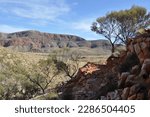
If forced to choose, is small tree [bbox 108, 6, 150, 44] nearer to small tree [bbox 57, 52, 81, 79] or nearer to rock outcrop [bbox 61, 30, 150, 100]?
small tree [bbox 57, 52, 81, 79]

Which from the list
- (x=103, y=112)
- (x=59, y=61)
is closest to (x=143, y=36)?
(x=103, y=112)

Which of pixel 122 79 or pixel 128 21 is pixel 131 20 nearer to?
pixel 128 21

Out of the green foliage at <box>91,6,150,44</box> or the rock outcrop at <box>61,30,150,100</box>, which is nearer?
the rock outcrop at <box>61,30,150,100</box>

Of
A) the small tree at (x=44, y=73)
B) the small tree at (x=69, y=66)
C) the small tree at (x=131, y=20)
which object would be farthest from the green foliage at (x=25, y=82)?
the small tree at (x=131, y=20)

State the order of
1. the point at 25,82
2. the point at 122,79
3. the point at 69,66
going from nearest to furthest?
the point at 122,79
the point at 25,82
the point at 69,66

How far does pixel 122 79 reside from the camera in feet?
82.8

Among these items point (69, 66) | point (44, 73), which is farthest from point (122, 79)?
point (69, 66)

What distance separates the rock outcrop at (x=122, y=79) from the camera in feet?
73.4

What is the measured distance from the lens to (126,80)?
24.5m

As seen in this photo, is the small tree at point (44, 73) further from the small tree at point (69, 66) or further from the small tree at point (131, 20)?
the small tree at point (131, 20)

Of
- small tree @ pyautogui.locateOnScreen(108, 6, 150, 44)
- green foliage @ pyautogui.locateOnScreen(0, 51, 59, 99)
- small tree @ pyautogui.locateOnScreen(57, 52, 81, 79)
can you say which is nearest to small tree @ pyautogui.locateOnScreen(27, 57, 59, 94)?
green foliage @ pyautogui.locateOnScreen(0, 51, 59, 99)

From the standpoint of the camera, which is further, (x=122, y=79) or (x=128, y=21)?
(x=128, y=21)

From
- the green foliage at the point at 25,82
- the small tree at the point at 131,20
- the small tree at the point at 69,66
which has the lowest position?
the green foliage at the point at 25,82

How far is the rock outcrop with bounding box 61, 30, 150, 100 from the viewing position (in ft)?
73.4
